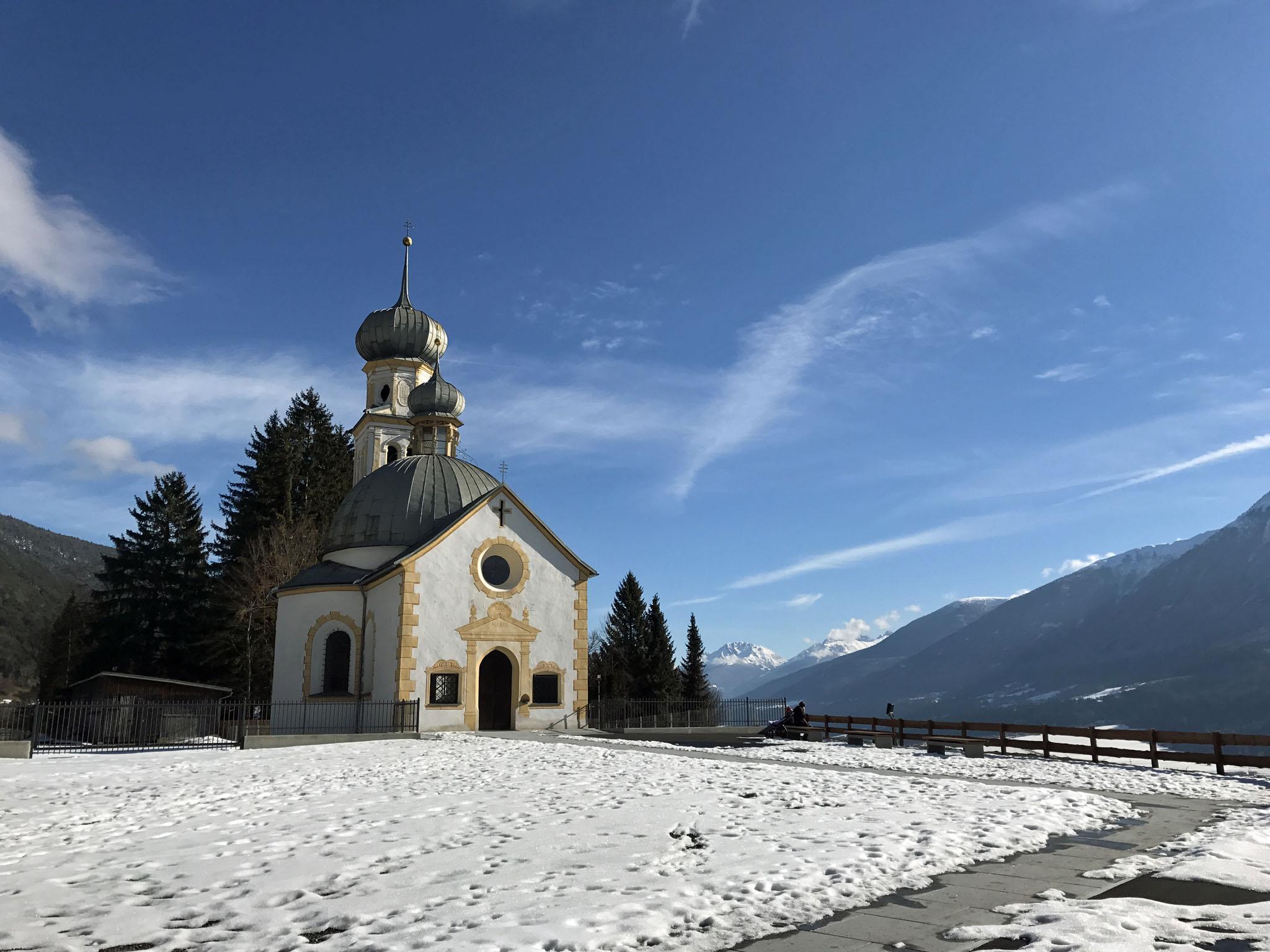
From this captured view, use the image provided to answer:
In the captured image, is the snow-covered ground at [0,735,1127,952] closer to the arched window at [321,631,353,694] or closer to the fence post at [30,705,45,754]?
the fence post at [30,705,45,754]

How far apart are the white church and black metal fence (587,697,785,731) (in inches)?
130

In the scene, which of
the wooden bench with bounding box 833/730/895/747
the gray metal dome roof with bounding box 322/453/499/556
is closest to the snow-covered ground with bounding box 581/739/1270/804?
the wooden bench with bounding box 833/730/895/747

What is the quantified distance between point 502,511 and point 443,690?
6.38 m

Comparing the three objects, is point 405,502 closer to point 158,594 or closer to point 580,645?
point 580,645

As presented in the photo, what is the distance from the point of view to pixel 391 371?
54.0 meters

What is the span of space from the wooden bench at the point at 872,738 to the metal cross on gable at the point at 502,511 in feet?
43.9

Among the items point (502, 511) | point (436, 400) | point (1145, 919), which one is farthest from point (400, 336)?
point (1145, 919)

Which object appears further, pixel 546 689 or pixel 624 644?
pixel 624 644

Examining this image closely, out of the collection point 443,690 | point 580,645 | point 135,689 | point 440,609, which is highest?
point 440,609

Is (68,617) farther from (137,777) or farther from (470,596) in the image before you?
(137,777)

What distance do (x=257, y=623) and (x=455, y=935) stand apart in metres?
43.6

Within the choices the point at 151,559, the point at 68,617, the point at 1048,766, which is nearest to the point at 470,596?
the point at 1048,766

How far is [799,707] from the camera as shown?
28.8m

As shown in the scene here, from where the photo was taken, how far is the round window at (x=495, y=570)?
33.0m
